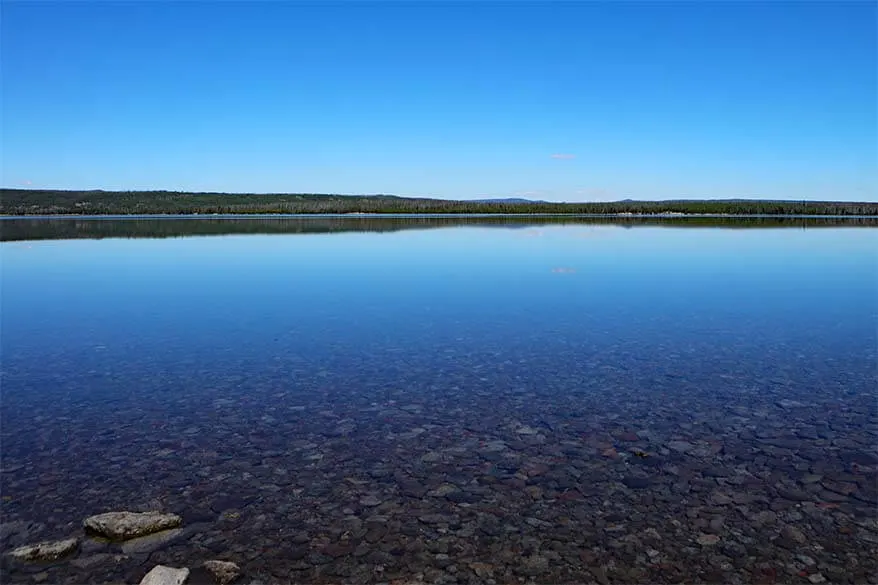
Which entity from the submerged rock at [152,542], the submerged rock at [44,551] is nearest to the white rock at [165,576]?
the submerged rock at [152,542]

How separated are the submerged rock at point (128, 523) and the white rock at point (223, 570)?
0.81 meters

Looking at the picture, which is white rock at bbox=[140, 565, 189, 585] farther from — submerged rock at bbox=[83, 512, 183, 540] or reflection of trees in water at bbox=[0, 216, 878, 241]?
reflection of trees in water at bbox=[0, 216, 878, 241]

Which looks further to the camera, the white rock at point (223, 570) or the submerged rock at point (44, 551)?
the submerged rock at point (44, 551)

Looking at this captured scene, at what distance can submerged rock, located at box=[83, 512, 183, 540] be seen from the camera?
5.54 meters

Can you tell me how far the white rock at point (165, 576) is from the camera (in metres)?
4.77

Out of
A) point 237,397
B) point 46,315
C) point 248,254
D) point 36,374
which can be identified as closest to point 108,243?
point 248,254

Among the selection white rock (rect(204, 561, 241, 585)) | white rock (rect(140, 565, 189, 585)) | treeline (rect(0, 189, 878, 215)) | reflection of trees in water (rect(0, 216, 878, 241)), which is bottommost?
white rock (rect(204, 561, 241, 585))

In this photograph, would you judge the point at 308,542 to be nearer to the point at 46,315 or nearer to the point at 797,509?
the point at 797,509

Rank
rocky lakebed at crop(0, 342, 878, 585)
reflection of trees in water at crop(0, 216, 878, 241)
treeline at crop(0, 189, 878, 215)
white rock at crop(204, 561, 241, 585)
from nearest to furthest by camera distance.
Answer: white rock at crop(204, 561, 241, 585) < rocky lakebed at crop(0, 342, 878, 585) < reflection of trees in water at crop(0, 216, 878, 241) < treeline at crop(0, 189, 878, 215)

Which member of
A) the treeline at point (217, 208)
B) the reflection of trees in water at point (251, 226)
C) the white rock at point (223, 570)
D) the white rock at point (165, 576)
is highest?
the treeline at point (217, 208)

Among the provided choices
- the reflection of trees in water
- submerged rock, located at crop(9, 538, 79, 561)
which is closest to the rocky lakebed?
submerged rock, located at crop(9, 538, 79, 561)

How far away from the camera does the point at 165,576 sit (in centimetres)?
482

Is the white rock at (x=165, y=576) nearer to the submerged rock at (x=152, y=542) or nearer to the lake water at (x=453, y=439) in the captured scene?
the lake water at (x=453, y=439)

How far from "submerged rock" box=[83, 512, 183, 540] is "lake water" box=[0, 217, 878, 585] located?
0.54ft
